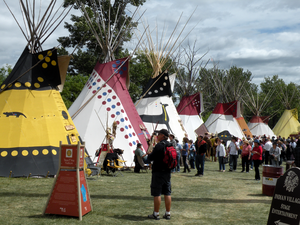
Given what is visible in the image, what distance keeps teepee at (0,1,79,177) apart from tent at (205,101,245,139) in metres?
19.2

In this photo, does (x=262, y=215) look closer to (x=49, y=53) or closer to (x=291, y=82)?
(x=49, y=53)

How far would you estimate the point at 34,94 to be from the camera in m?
10.9

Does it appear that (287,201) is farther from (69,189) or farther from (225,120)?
(225,120)

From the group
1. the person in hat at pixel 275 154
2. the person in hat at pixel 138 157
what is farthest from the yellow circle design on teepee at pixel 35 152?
the person in hat at pixel 275 154

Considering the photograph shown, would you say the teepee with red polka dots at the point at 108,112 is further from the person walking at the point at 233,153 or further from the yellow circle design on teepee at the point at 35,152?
the person walking at the point at 233,153

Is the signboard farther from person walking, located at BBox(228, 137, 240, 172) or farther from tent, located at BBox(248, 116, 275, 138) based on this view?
tent, located at BBox(248, 116, 275, 138)

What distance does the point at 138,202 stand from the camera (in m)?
7.23

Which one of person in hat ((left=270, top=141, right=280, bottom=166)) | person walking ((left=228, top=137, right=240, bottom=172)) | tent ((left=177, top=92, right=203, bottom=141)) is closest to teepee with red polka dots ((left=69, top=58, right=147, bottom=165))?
person walking ((left=228, top=137, right=240, bottom=172))

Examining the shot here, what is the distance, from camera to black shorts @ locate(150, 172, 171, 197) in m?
5.79

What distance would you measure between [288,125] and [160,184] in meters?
39.6

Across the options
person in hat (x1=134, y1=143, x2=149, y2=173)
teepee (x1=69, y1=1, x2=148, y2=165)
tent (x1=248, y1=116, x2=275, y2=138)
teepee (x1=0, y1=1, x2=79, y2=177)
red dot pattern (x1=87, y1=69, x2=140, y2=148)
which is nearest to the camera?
teepee (x1=0, y1=1, x2=79, y2=177)

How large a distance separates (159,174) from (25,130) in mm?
6052

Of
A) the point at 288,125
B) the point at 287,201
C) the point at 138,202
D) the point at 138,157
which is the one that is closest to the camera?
the point at 287,201

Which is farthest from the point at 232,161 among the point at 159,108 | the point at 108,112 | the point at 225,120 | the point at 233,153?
the point at 225,120
